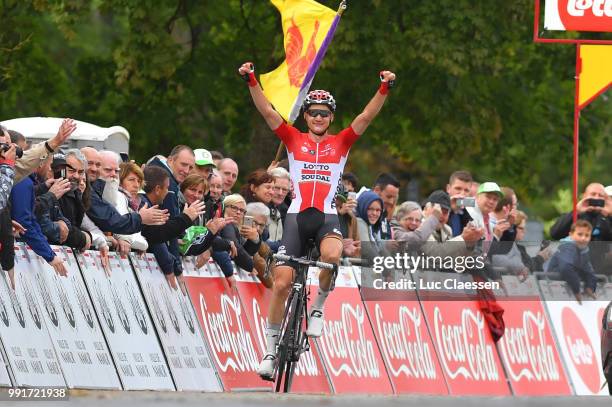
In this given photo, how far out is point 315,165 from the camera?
14281 mm

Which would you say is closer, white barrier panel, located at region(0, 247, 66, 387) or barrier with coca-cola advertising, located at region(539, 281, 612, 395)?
white barrier panel, located at region(0, 247, 66, 387)

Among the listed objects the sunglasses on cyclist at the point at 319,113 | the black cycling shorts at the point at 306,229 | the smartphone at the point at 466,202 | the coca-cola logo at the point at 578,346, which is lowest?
the coca-cola logo at the point at 578,346

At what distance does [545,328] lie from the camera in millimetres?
19438

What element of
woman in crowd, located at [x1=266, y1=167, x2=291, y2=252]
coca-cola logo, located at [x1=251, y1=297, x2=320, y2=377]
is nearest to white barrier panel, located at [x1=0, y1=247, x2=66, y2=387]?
coca-cola logo, located at [x1=251, y1=297, x2=320, y2=377]

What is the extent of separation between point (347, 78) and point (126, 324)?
13363 millimetres

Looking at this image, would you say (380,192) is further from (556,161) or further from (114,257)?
(556,161)

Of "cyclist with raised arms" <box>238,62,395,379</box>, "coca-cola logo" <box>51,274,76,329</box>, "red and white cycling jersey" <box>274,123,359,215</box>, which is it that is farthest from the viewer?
"red and white cycling jersey" <box>274,123,359,215</box>

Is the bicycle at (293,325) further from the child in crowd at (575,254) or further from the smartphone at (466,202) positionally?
the child in crowd at (575,254)

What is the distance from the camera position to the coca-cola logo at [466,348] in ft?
61.1

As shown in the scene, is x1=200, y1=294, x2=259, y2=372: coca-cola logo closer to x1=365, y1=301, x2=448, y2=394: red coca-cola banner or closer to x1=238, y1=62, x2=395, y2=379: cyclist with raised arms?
x1=238, y1=62, x2=395, y2=379: cyclist with raised arms

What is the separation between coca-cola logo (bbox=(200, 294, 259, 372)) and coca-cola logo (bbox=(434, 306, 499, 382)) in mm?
3082

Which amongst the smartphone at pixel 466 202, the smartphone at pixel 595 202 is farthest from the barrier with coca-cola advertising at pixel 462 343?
the smartphone at pixel 595 202

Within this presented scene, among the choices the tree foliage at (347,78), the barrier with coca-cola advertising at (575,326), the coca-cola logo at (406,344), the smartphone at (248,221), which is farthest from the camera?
the tree foliage at (347,78)

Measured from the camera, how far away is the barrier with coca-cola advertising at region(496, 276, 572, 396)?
1909 centimetres
